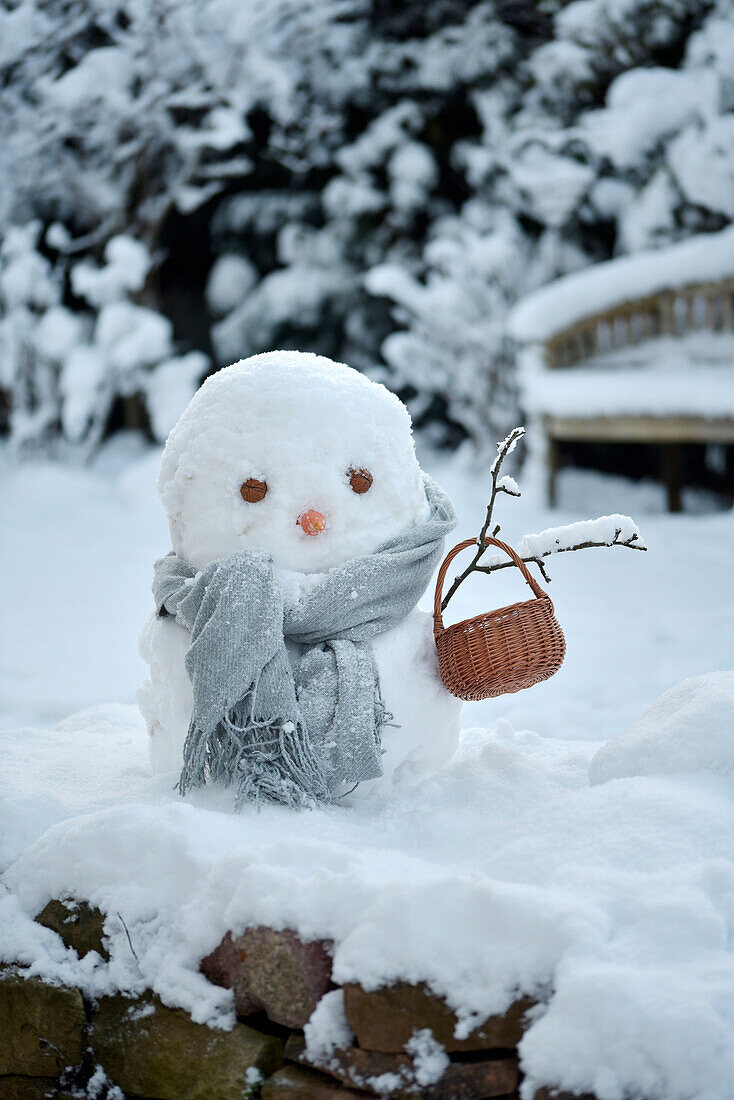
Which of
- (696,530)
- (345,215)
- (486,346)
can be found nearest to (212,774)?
(696,530)

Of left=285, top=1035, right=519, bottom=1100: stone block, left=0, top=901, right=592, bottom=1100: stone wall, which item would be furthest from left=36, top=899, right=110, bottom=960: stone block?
left=285, top=1035, right=519, bottom=1100: stone block

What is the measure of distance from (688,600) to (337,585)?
8.21ft

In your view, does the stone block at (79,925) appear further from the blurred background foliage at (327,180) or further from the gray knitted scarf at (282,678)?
the blurred background foliage at (327,180)

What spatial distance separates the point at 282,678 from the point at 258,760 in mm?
144

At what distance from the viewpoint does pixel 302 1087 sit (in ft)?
4.49

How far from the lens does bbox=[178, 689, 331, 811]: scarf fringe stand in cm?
174

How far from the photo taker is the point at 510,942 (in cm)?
131

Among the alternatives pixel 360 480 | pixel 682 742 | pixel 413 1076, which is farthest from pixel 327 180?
pixel 413 1076

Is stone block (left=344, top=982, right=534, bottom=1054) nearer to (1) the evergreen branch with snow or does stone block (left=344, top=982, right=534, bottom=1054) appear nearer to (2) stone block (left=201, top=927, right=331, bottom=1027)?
(2) stone block (left=201, top=927, right=331, bottom=1027)

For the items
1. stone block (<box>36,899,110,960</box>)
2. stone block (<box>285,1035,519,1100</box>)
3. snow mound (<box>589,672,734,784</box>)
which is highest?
stone block (<box>36,899,110,960</box>)

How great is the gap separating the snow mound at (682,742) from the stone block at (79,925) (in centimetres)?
86

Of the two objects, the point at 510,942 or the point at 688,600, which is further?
the point at 688,600

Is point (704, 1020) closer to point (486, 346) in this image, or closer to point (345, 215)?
point (486, 346)

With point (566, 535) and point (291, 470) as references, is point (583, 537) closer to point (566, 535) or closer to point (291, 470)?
point (566, 535)
